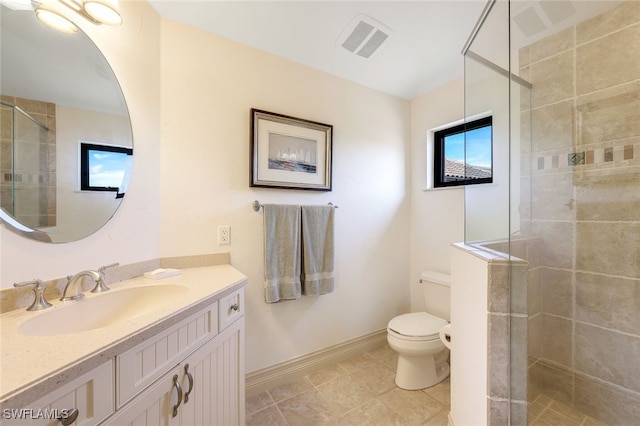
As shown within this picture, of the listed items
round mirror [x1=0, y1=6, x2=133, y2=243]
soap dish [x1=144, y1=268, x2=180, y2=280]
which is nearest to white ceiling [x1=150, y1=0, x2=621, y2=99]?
round mirror [x1=0, y1=6, x2=133, y2=243]

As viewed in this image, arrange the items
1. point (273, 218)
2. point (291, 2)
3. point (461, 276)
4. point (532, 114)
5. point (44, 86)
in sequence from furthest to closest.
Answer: point (273, 218) → point (532, 114) → point (291, 2) → point (461, 276) → point (44, 86)

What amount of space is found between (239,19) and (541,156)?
6.61ft

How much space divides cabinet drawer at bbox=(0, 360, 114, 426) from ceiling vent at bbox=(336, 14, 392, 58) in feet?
6.54

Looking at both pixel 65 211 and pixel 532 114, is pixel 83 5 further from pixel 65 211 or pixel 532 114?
pixel 532 114

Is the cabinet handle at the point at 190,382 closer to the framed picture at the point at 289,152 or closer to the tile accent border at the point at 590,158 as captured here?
the framed picture at the point at 289,152

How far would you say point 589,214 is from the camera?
4.42 feet

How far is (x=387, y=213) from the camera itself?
7.22 feet

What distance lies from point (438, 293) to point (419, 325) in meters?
0.32

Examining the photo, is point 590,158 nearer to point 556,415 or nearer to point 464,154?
point 464,154

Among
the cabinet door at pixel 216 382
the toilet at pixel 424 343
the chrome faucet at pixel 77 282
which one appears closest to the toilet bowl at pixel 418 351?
the toilet at pixel 424 343

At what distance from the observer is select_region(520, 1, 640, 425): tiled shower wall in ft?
4.00

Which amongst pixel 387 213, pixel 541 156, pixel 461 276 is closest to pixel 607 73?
pixel 541 156

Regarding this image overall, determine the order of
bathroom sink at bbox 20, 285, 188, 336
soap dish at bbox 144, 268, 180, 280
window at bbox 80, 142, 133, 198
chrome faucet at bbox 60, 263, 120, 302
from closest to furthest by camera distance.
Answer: bathroom sink at bbox 20, 285, 188, 336
chrome faucet at bbox 60, 263, 120, 302
window at bbox 80, 142, 133, 198
soap dish at bbox 144, 268, 180, 280

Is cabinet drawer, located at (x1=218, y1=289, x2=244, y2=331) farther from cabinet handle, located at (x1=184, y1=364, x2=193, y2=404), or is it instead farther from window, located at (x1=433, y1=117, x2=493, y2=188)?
window, located at (x1=433, y1=117, x2=493, y2=188)
